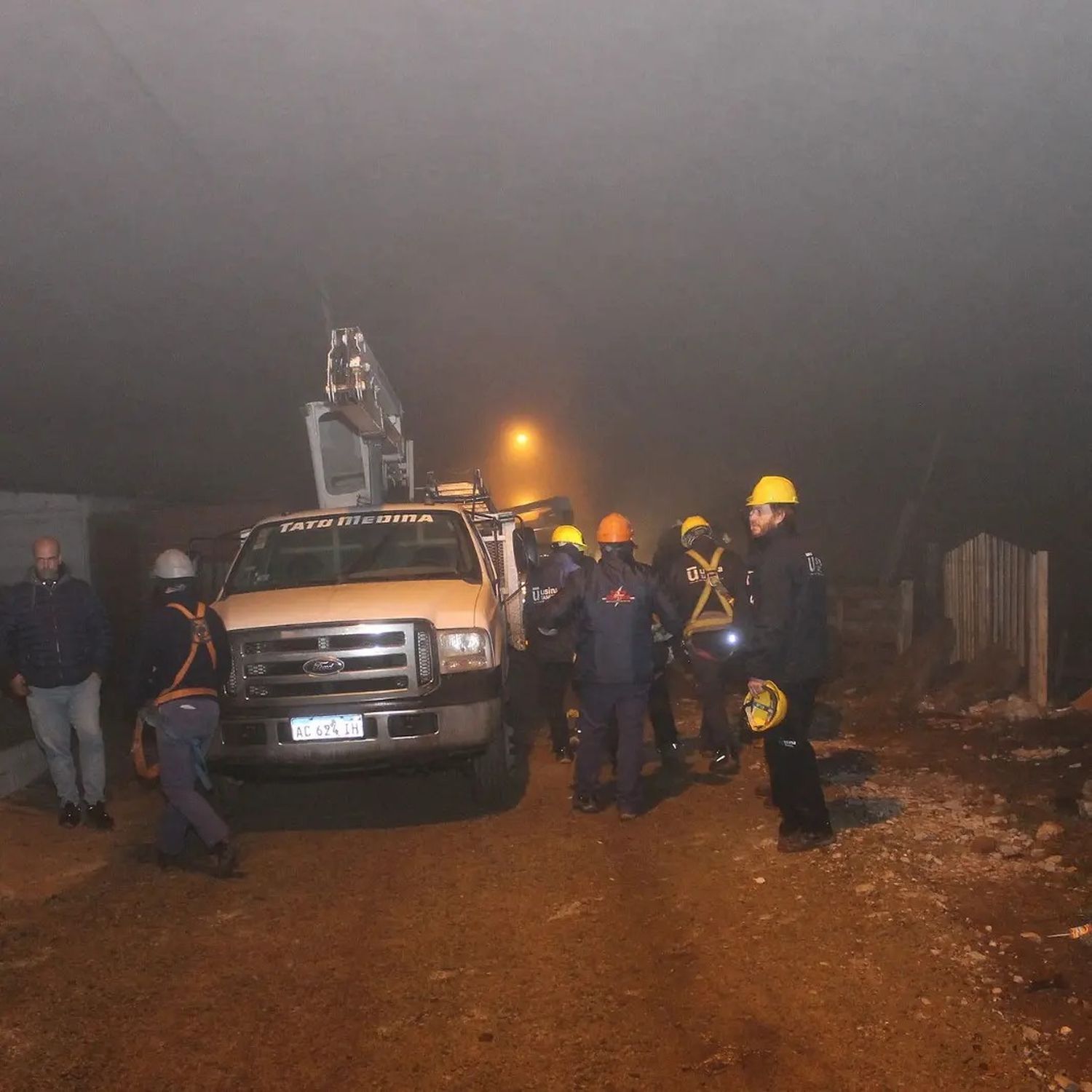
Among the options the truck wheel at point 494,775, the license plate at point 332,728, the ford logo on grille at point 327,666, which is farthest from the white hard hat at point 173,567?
the truck wheel at point 494,775

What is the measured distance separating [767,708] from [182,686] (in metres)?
3.31

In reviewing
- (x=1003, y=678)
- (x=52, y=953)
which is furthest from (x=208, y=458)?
(x=52, y=953)

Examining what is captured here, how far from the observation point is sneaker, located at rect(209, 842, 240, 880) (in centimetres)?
645

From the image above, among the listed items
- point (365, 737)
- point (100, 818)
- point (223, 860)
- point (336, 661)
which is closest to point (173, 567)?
point (336, 661)

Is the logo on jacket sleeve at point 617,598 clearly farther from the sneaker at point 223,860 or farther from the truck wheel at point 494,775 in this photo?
the sneaker at point 223,860

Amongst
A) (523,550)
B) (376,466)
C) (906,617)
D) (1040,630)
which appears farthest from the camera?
(906,617)

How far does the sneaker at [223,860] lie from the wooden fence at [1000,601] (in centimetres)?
749

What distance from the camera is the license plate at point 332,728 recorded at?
7.12m

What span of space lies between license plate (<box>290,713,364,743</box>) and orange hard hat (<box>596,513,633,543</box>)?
6.55 feet

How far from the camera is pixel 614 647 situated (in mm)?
7430

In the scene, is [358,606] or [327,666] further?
[358,606]

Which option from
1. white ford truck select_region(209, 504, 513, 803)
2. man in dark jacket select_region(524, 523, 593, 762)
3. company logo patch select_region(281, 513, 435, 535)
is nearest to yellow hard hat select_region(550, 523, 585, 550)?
man in dark jacket select_region(524, 523, 593, 762)

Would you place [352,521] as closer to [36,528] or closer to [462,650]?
[462,650]

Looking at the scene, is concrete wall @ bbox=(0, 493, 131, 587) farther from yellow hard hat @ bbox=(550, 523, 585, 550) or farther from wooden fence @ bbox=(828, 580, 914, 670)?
wooden fence @ bbox=(828, 580, 914, 670)
